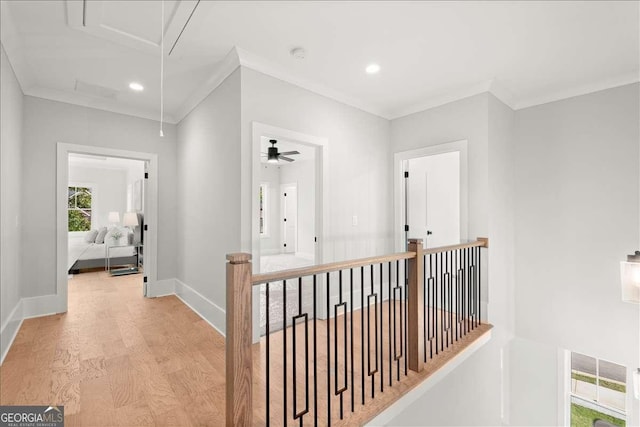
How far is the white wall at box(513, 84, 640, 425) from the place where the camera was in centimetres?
310

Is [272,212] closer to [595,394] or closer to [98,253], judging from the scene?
[98,253]

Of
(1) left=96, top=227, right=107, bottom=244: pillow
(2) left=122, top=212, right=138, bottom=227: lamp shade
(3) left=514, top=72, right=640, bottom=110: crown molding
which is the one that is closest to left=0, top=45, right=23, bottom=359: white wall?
(2) left=122, top=212, right=138, bottom=227: lamp shade

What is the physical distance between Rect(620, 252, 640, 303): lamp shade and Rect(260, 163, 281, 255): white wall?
734 centimetres

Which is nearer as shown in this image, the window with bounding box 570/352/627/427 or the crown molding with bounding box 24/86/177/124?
the crown molding with bounding box 24/86/177/124

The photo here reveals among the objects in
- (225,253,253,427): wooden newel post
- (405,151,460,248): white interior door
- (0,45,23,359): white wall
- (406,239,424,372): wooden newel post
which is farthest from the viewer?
(405,151,460,248): white interior door

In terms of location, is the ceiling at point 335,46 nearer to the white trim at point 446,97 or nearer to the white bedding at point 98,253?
the white trim at point 446,97

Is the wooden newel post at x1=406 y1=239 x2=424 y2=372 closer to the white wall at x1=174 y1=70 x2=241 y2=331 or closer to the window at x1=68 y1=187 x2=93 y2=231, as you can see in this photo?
the white wall at x1=174 y1=70 x2=241 y2=331

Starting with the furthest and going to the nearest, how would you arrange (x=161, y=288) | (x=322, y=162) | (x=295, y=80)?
1. (x=161, y=288)
2. (x=322, y=162)
3. (x=295, y=80)

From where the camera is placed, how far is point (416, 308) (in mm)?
2383

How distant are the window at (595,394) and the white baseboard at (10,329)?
20.4 feet

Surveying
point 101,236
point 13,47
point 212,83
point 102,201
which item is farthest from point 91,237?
point 212,83

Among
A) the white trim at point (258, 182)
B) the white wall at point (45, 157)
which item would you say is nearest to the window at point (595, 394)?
the white trim at point (258, 182)

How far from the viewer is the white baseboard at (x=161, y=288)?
4.16m

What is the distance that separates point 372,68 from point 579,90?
94.6 inches
